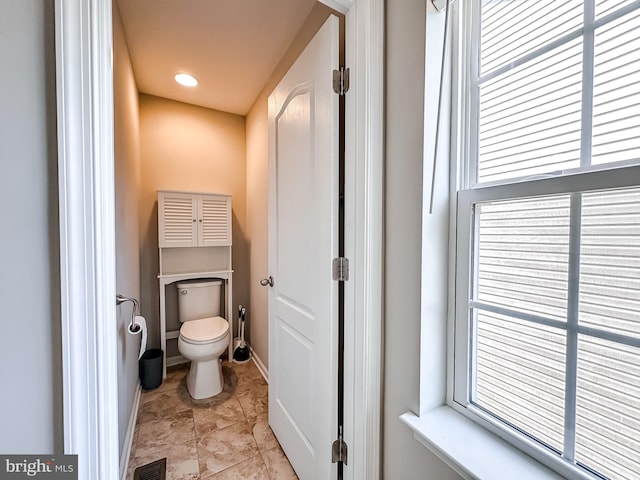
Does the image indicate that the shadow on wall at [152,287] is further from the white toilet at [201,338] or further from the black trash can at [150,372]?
Result: the black trash can at [150,372]

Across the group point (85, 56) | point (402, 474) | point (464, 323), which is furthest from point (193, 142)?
point (402, 474)

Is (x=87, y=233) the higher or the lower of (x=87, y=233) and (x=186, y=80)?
the lower

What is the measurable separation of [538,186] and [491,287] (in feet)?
0.98

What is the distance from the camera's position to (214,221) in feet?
7.86

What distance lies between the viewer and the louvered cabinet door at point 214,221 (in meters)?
2.33

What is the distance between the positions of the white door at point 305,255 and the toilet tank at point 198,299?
1060 millimetres

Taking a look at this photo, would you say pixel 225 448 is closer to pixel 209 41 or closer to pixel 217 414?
pixel 217 414

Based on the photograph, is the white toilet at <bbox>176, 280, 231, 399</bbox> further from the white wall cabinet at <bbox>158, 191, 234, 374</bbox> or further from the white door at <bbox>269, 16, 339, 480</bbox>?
the white door at <bbox>269, 16, 339, 480</bbox>

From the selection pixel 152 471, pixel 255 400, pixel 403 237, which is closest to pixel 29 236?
pixel 403 237

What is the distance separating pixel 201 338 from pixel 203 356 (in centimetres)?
13

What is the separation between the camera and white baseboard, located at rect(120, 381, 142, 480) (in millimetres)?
1252

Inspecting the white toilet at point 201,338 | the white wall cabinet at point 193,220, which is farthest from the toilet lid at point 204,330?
the white wall cabinet at point 193,220

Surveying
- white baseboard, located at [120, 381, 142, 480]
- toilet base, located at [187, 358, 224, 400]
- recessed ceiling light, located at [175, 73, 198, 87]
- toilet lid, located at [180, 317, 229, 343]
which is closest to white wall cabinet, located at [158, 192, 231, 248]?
toilet lid, located at [180, 317, 229, 343]

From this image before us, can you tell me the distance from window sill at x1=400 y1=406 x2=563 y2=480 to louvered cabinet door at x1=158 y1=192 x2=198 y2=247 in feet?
7.09
